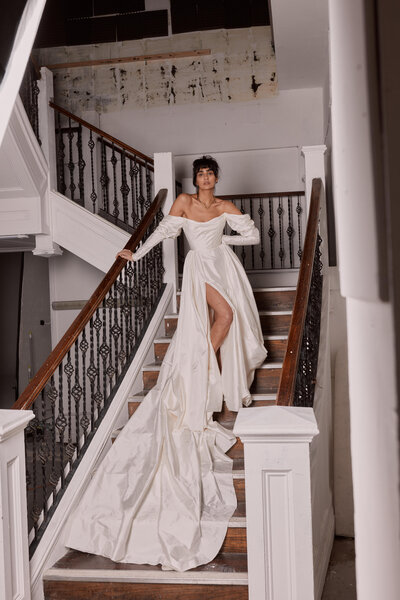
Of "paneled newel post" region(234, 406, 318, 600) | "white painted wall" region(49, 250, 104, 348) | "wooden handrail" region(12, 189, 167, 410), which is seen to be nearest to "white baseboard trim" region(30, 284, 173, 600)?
"wooden handrail" region(12, 189, 167, 410)

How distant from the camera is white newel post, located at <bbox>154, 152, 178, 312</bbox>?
5.44m

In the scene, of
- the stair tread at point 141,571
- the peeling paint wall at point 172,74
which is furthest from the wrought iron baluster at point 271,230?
the stair tread at point 141,571

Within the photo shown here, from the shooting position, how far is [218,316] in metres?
4.22

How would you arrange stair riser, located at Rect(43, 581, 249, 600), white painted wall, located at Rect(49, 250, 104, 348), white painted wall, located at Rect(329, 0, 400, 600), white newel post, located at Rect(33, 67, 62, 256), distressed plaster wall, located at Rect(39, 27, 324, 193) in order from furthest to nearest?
white painted wall, located at Rect(49, 250, 104, 348)
distressed plaster wall, located at Rect(39, 27, 324, 193)
white newel post, located at Rect(33, 67, 62, 256)
stair riser, located at Rect(43, 581, 249, 600)
white painted wall, located at Rect(329, 0, 400, 600)

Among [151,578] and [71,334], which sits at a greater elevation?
[71,334]

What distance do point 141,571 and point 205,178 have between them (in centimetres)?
254

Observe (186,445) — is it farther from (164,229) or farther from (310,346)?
(164,229)

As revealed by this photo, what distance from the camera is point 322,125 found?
7.34 metres

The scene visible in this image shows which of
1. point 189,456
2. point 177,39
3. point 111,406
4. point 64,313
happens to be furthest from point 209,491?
point 177,39

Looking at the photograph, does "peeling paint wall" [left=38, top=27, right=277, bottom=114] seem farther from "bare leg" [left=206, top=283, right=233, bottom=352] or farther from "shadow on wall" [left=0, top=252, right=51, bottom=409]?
"bare leg" [left=206, top=283, right=233, bottom=352]

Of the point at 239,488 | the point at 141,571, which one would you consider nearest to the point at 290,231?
the point at 239,488

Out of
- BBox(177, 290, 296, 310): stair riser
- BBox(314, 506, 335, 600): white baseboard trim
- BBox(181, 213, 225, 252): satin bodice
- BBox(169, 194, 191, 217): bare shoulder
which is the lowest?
BBox(314, 506, 335, 600): white baseboard trim

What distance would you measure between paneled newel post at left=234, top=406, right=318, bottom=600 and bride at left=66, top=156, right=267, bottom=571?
2.22 ft

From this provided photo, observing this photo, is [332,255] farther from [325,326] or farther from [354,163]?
[354,163]
